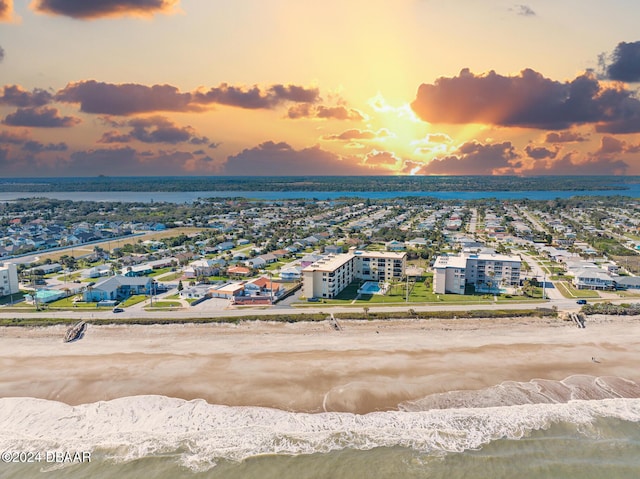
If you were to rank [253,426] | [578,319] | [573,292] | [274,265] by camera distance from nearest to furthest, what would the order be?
[253,426], [578,319], [573,292], [274,265]

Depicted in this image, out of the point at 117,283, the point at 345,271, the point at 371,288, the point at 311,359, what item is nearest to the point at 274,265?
the point at 345,271

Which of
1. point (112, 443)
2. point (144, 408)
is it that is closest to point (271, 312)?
point (144, 408)

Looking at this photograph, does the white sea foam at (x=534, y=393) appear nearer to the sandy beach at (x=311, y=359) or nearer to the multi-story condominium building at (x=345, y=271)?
the sandy beach at (x=311, y=359)

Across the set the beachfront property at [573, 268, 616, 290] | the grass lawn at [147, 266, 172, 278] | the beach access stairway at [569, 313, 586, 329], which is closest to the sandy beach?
the beach access stairway at [569, 313, 586, 329]

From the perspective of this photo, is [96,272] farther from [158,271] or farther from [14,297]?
[14,297]

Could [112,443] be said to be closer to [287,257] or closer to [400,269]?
[400,269]

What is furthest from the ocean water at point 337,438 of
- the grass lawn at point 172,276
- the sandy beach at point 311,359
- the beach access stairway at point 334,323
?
the grass lawn at point 172,276

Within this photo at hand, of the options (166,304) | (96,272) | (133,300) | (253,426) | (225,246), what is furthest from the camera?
(225,246)

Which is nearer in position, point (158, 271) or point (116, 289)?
point (116, 289)
